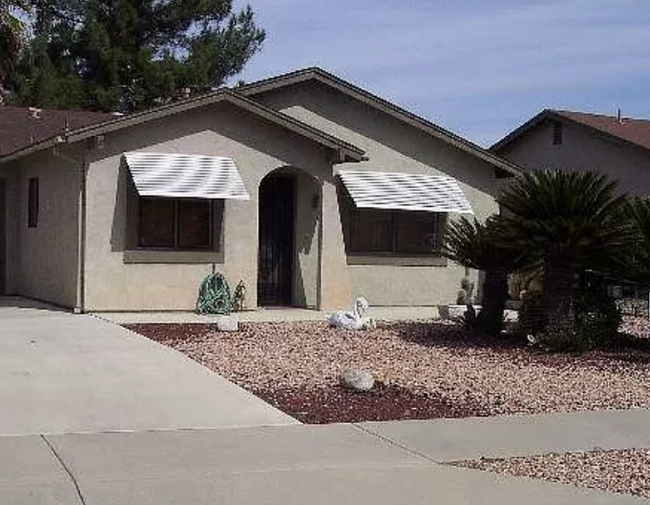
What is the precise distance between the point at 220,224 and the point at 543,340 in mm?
6781

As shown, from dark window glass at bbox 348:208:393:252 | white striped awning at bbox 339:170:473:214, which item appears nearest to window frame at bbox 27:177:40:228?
white striped awning at bbox 339:170:473:214

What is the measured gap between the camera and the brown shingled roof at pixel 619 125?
27906 mm

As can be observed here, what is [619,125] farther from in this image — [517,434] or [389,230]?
[517,434]

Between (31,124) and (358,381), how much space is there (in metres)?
16.0

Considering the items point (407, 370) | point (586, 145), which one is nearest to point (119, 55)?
point (586, 145)

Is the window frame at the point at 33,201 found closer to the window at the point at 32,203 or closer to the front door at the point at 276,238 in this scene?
the window at the point at 32,203

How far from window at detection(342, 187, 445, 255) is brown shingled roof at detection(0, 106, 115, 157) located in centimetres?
596

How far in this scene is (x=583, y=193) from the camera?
1487cm

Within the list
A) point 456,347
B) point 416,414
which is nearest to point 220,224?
point 456,347

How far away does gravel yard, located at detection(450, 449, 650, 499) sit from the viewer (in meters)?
7.96

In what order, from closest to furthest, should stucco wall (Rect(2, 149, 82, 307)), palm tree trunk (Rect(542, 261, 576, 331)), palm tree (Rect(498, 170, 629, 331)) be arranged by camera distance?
1. palm tree (Rect(498, 170, 629, 331))
2. palm tree trunk (Rect(542, 261, 576, 331))
3. stucco wall (Rect(2, 149, 82, 307))

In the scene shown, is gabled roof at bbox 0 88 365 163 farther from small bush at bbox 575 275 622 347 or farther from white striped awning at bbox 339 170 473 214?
small bush at bbox 575 275 622 347

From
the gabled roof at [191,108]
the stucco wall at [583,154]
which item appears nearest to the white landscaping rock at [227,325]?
the gabled roof at [191,108]

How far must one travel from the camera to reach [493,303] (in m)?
16.6
